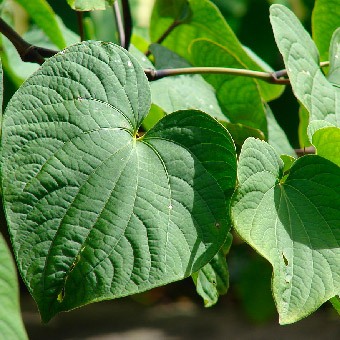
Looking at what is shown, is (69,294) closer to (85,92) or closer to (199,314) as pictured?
(85,92)

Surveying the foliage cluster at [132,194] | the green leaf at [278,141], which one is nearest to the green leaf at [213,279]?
the foliage cluster at [132,194]

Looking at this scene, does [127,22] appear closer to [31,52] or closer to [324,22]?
[31,52]

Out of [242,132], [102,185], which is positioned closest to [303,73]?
[242,132]

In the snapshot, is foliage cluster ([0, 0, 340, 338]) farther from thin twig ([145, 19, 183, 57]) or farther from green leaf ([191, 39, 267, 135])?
thin twig ([145, 19, 183, 57])

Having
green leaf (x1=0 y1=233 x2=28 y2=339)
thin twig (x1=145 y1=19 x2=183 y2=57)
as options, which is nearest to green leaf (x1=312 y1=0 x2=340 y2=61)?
thin twig (x1=145 y1=19 x2=183 y2=57)

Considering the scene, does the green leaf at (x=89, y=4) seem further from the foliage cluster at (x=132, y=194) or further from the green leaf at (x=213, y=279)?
the green leaf at (x=213, y=279)

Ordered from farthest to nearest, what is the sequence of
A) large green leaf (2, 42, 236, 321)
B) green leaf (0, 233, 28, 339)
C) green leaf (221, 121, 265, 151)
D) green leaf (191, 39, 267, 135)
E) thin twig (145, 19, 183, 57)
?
thin twig (145, 19, 183, 57) < green leaf (191, 39, 267, 135) < green leaf (221, 121, 265, 151) < green leaf (0, 233, 28, 339) < large green leaf (2, 42, 236, 321)
